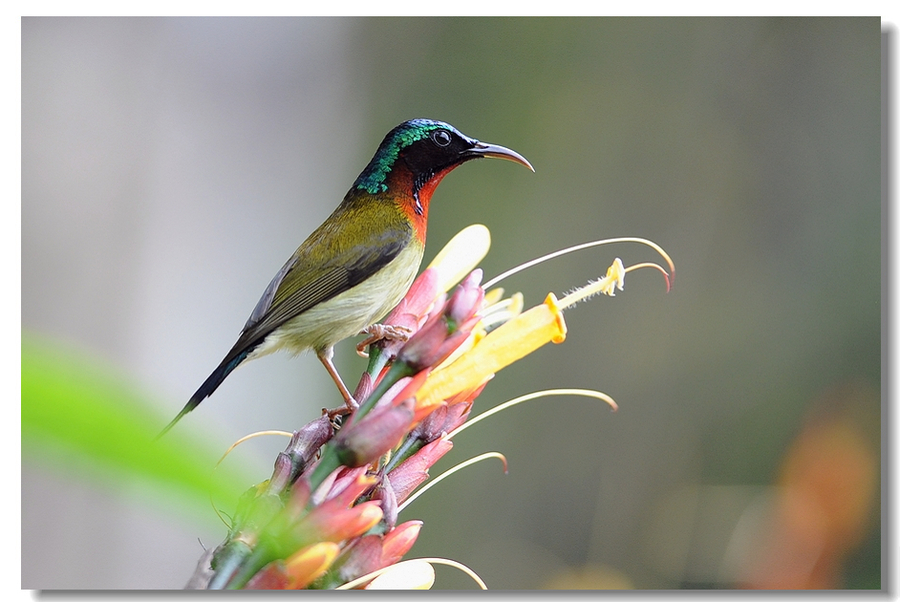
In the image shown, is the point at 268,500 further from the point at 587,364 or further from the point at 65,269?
the point at 587,364

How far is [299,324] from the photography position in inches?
54.0

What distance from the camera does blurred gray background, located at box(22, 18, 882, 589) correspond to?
184 centimetres

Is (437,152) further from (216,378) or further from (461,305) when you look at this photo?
(461,305)

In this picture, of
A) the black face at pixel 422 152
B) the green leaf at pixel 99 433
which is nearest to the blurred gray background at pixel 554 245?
the black face at pixel 422 152

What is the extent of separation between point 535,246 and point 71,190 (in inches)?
51.6

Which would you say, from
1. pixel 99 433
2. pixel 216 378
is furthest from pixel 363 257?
pixel 99 433

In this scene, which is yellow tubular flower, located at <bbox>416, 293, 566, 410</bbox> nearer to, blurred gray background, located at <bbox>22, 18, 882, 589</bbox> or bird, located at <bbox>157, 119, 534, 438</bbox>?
bird, located at <bbox>157, 119, 534, 438</bbox>

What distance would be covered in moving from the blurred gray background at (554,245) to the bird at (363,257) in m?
0.59

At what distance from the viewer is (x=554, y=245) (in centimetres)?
267

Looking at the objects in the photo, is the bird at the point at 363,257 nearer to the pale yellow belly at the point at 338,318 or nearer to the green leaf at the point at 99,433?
the pale yellow belly at the point at 338,318

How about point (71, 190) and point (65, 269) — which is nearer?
point (71, 190)

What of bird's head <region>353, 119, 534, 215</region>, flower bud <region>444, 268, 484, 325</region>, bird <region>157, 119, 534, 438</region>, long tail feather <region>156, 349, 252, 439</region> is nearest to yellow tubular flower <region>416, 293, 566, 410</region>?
flower bud <region>444, 268, 484, 325</region>

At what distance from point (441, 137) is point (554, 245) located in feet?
4.12

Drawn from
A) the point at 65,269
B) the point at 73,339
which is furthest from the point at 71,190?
the point at 73,339
